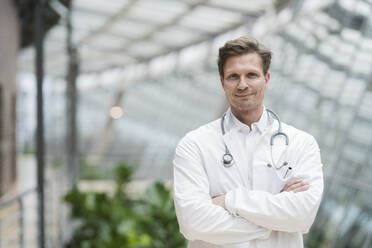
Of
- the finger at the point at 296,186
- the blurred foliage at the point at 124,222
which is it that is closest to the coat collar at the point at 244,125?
the finger at the point at 296,186

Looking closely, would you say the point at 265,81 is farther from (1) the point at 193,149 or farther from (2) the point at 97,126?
(2) the point at 97,126

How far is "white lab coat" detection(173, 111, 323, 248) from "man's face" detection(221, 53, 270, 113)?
0.42 ft

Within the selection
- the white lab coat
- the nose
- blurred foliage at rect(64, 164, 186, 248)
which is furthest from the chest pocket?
blurred foliage at rect(64, 164, 186, 248)

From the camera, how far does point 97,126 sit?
2270cm

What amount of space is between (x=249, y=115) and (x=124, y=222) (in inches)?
163

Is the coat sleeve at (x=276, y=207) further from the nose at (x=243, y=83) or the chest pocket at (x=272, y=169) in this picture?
the nose at (x=243, y=83)

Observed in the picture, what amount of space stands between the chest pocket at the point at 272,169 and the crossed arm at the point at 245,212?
4 cm

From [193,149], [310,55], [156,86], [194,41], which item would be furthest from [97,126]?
[193,149]

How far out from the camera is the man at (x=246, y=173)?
5.21 ft

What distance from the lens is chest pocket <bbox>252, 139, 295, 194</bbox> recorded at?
1.66 meters

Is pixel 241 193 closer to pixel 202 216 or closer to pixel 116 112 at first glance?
pixel 202 216

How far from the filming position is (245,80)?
162cm

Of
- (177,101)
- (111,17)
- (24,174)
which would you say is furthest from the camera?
(177,101)

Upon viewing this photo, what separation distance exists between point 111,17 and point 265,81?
11593 millimetres
